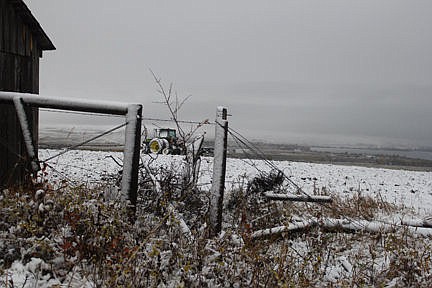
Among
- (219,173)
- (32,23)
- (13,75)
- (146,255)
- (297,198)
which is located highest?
(32,23)

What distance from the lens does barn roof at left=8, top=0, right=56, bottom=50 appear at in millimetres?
7148

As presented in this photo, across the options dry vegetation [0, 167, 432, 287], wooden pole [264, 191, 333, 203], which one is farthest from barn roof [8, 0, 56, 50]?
wooden pole [264, 191, 333, 203]

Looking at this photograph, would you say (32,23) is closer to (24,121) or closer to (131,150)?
(24,121)

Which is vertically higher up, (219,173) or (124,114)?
(124,114)

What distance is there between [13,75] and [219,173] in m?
5.01

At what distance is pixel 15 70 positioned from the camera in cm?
726

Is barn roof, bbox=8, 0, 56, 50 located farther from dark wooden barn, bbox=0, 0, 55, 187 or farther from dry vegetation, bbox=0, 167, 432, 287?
dry vegetation, bbox=0, 167, 432, 287

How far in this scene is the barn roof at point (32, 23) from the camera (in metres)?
7.15

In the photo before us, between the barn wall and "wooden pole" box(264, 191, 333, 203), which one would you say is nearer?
"wooden pole" box(264, 191, 333, 203)

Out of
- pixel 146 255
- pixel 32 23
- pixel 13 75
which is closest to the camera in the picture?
pixel 146 255

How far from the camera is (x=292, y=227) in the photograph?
528 cm

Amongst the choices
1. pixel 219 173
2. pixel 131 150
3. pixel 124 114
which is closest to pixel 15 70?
pixel 124 114

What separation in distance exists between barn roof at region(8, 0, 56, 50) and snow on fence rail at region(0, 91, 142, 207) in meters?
3.05

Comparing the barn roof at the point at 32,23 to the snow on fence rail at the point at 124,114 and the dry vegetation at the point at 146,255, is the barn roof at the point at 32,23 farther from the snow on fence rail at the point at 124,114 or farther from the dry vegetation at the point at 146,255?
the dry vegetation at the point at 146,255
